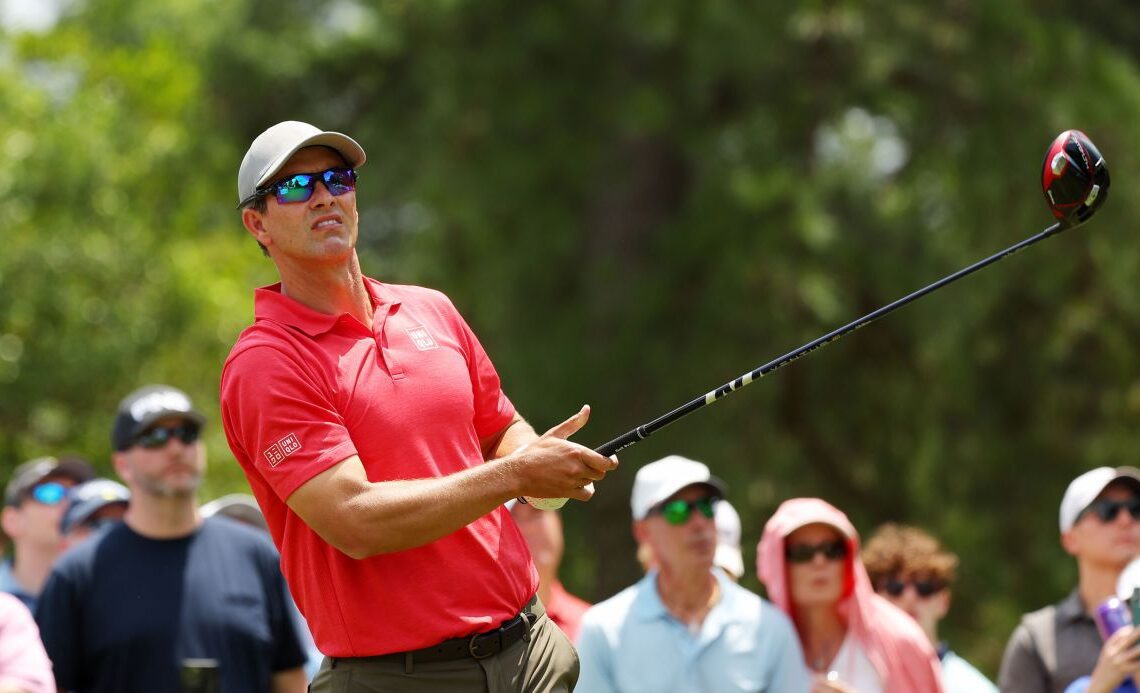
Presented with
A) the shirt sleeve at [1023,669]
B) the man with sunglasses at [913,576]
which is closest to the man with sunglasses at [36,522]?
the man with sunglasses at [913,576]

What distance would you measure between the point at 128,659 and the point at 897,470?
12001 mm

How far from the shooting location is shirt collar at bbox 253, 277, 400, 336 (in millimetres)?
4133

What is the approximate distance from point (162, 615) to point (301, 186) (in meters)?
2.67

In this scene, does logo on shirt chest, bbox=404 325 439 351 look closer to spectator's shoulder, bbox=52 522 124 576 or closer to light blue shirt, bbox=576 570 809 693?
light blue shirt, bbox=576 570 809 693

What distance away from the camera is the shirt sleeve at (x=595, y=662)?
6520mm

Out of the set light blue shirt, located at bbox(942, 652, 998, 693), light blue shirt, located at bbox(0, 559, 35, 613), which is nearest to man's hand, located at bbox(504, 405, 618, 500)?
light blue shirt, located at bbox(942, 652, 998, 693)

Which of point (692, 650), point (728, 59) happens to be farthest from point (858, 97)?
point (692, 650)

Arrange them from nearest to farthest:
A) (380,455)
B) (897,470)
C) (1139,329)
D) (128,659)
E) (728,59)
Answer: (380,455) < (128,659) < (728,59) < (1139,329) < (897,470)

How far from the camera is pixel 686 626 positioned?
670cm

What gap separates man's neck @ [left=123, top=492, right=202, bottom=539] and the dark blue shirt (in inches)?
1.8

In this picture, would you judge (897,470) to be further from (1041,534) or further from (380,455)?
(380,455)

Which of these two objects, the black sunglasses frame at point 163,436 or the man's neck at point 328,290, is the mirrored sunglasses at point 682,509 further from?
the man's neck at point 328,290

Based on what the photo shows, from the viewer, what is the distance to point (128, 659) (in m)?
6.33

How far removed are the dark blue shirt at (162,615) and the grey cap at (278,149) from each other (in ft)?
8.29
